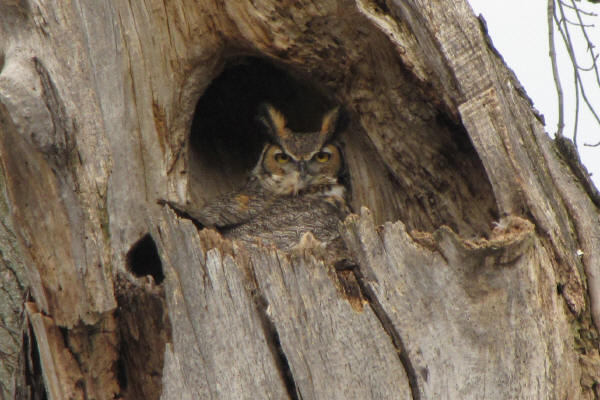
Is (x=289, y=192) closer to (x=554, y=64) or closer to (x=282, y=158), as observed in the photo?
(x=282, y=158)

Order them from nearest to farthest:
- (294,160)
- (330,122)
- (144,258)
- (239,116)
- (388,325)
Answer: (388,325), (144,258), (330,122), (294,160), (239,116)

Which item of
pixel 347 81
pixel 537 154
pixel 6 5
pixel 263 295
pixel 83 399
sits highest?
pixel 6 5

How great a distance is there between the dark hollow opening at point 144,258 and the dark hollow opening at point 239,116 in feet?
2.88

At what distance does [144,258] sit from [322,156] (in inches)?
52.1

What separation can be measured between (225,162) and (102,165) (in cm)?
144

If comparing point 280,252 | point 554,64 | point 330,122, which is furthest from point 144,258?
point 554,64

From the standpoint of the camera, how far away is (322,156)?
11.7ft

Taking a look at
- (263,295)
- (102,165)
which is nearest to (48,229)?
(102,165)

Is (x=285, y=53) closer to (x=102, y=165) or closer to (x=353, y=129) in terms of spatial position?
(x=353, y=129)

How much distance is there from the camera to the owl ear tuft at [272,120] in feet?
11.9

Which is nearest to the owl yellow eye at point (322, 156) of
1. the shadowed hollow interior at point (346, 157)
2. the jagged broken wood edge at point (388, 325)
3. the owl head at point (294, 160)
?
the owl head at point (294, 160)

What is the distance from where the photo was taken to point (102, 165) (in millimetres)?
2328

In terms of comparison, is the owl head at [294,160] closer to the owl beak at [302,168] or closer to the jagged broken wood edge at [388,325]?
the owl beak at [302,168]

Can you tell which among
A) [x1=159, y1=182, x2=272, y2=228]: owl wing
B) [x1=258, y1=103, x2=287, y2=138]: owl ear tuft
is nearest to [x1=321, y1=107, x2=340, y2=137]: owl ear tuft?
[x1=258, y1=103, x2=287, y2=138]: owl ear tuft
